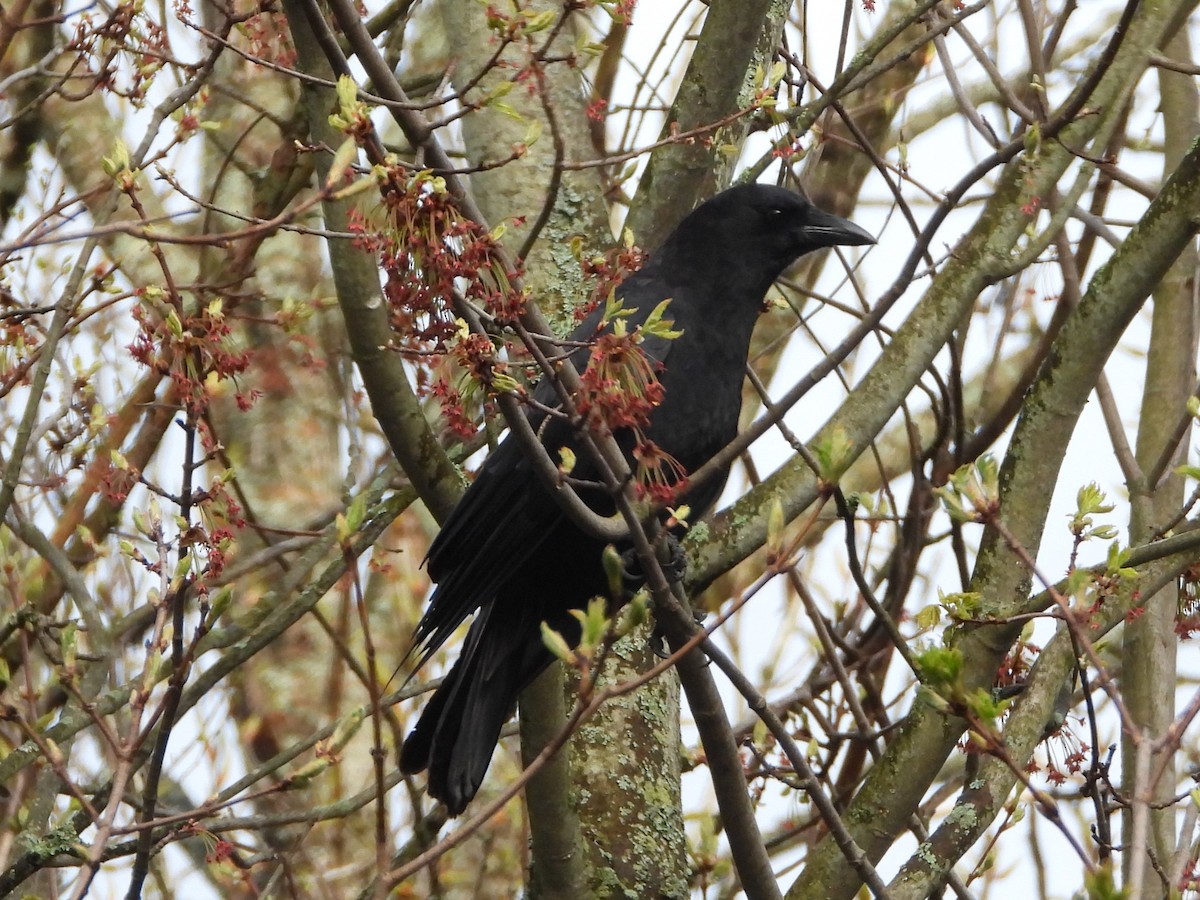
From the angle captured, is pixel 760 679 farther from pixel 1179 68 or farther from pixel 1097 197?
pixel 1179 68

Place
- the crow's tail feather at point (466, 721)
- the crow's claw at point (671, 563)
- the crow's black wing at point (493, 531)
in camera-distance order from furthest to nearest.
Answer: the crow's tail feather at point (466, 721)
the crow's black wing at point (493, 531)
the crow's claw at point (671, 563)

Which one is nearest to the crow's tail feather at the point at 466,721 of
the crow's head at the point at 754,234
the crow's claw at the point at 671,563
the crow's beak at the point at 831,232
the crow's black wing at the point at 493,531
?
the crow's black wing at the point at 493,531

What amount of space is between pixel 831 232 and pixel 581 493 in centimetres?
135

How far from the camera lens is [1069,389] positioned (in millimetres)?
3641

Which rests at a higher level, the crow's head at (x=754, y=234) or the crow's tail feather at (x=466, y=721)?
the crow's head at (x=754, y=234)

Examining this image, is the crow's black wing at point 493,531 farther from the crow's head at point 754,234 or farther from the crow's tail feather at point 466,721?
the crow's head at point 754,234

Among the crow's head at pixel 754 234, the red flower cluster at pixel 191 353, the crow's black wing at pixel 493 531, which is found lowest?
the red flower cluster at pixel 191 353

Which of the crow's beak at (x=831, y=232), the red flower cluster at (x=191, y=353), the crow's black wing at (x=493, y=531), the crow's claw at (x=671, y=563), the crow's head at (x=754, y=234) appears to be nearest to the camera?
the red flower cluster at (x=191, y=353)

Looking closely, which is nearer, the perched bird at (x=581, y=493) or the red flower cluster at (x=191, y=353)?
the red flower cluster at (x=191, y=353)

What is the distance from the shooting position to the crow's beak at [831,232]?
4422 millimetres

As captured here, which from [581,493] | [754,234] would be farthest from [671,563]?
[754,234]

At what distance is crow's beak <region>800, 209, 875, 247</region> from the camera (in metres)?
4.42

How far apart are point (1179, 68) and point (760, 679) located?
3946mm

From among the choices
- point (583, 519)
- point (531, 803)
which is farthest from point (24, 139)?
point (583, 519)
